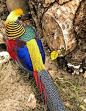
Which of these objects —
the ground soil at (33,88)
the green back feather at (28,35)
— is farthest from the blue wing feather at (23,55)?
the ground soil at (33,88)

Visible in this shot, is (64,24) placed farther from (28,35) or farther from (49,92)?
(49,92)

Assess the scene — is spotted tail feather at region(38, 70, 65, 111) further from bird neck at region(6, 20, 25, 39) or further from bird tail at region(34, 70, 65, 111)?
bird neck at region(6, 20, 25, 39)

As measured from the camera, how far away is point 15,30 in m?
2.33

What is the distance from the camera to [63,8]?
2.21 metres

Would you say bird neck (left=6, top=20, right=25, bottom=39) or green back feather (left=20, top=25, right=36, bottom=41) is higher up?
bird neck (left=6, top=20, right=25, bottom=39)

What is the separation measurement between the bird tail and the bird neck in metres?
0.63

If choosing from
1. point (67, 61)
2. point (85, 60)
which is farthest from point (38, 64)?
point (85, 60)

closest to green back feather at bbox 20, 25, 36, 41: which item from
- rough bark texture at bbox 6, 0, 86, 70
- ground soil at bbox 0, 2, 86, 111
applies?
rough bark texture at bbox 6, 0, 86, 70

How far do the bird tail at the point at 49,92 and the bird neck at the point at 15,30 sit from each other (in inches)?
24.7

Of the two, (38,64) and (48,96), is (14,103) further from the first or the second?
(38,64)

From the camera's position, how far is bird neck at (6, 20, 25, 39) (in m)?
2.33

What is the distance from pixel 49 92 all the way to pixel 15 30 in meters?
0.98

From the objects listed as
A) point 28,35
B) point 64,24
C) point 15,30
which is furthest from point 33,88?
point 64,24

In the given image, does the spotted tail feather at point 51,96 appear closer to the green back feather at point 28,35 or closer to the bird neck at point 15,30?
the green back feather at point 28,35
